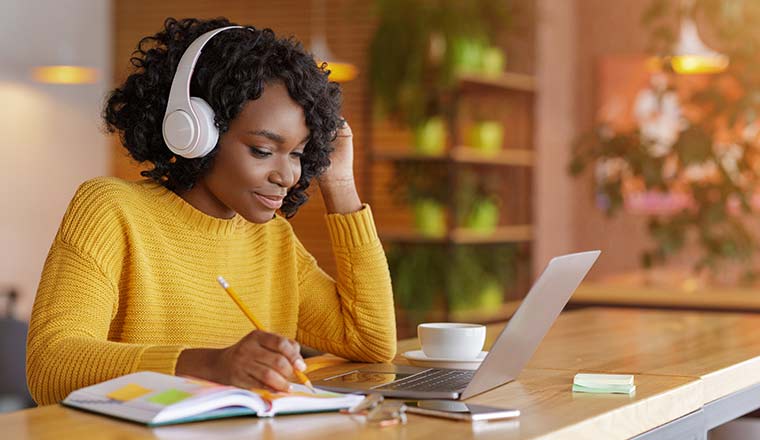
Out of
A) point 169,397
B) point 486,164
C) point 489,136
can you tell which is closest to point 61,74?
point 489,136

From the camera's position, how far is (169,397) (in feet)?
4.14

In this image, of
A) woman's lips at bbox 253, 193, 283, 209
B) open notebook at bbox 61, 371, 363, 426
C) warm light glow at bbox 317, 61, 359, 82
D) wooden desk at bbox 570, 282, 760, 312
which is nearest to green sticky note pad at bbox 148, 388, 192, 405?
open notebook at bbox 61, 371, 363, 426

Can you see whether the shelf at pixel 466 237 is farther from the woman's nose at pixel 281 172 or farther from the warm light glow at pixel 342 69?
the woman's nose at pixel 281 172

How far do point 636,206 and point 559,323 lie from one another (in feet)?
13.3

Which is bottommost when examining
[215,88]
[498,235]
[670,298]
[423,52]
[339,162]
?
[670,298]

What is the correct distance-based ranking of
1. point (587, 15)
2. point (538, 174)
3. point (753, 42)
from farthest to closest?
point (587, 15) < point (538, 174) < point (753, 42)

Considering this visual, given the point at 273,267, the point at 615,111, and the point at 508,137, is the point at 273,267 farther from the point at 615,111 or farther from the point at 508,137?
the point at 615,111

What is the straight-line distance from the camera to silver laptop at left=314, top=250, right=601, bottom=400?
1493mm

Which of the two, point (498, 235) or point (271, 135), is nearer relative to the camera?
point (271, 135)

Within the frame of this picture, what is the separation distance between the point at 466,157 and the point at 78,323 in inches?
167

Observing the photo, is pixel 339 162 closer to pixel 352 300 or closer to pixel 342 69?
pixel 352 300

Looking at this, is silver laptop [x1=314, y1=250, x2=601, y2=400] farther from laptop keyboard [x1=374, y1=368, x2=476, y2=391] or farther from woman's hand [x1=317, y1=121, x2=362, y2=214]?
woman's hand [x1=317, y1=121, x2=362, y2=214]

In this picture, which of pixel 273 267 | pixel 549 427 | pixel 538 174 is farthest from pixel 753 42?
pixel 549 427

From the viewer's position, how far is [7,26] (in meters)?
5.12
